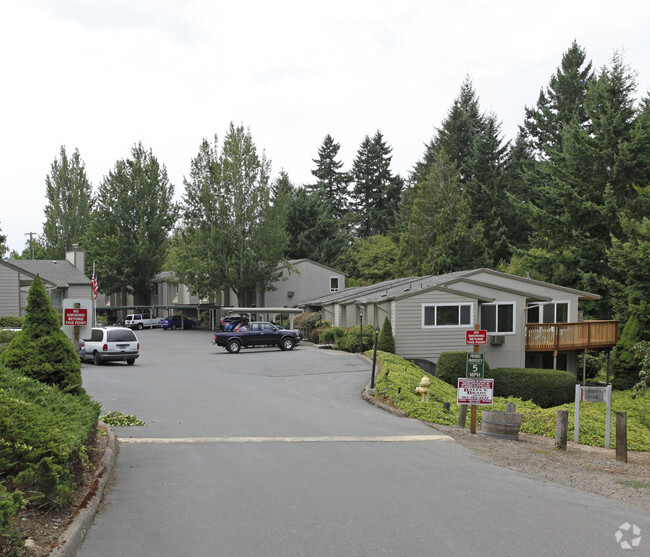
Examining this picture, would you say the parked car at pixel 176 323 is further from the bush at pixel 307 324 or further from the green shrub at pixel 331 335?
the green shrub at pixel 331 335

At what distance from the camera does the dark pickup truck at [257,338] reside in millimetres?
36375

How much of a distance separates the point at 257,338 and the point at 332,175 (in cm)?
5651

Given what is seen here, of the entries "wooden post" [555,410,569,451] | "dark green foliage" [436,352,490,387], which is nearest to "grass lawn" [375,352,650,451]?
"wooden post" [555,410,569,451]

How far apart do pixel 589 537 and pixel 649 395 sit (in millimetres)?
23156

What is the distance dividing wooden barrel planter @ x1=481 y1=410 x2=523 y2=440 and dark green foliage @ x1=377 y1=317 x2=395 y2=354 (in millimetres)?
17799

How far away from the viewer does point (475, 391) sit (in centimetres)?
1421

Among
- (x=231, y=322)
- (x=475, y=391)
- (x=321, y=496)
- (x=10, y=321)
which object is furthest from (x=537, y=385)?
(x=231, y=322)

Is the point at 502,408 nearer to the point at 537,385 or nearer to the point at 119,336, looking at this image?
the point at 537,385

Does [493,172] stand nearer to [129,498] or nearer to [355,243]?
[355,243]

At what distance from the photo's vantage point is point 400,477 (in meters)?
9.10

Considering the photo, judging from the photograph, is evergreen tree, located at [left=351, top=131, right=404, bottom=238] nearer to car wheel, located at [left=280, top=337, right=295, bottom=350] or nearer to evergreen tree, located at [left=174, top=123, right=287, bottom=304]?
evergreen tree, located at [left=174, top=123, right=287, bottom=304]

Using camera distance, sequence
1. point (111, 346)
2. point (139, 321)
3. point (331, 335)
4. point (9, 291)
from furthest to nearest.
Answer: point (139, 321) < point (9, 291) < point (331, 335) < point (111, 346)

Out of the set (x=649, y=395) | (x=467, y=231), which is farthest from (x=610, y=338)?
(x=467, y=231)

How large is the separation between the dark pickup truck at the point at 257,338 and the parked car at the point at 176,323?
94.4 ft
